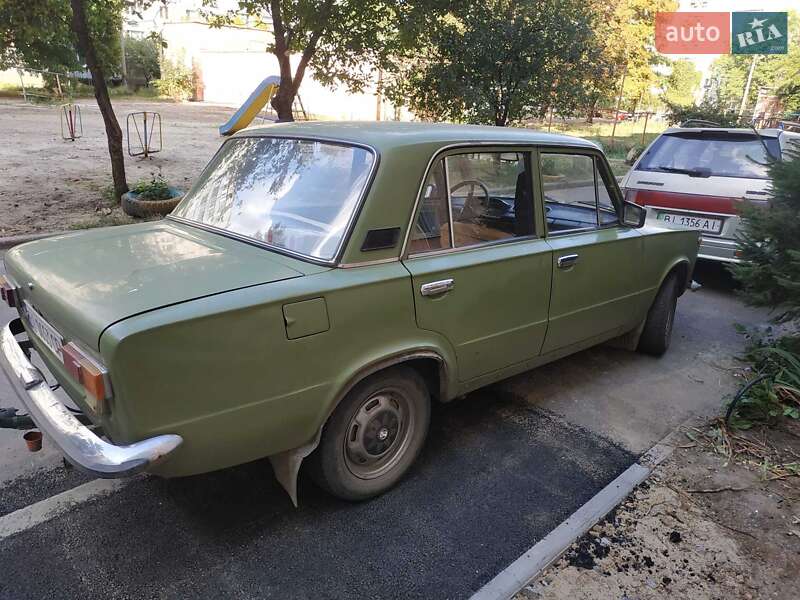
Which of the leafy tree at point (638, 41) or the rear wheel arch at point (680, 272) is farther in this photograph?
the leafy tree at point (638, 41)

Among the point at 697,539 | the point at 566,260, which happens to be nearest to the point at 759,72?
the point at 566,260

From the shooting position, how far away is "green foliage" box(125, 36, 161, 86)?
3891cm

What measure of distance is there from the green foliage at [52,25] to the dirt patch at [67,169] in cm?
201

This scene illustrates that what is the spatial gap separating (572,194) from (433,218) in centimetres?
153

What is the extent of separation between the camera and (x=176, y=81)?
3506 cm

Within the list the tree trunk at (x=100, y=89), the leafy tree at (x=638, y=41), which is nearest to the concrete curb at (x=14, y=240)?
the tree trunk at (x=100, y=89)

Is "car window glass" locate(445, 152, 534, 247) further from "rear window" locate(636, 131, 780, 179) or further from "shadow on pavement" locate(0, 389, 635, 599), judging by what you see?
"rear window" locate(636, 131, 780, 179)

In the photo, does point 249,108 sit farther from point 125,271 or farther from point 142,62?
point 142,62

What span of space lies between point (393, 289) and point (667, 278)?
120 inches

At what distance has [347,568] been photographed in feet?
8.31

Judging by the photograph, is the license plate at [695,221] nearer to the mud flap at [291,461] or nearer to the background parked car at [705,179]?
the background parked car at [705,179]

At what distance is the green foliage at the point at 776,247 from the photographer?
3965 millimetres

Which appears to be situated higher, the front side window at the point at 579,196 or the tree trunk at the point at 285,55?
the tree trunk at the point at 285,55

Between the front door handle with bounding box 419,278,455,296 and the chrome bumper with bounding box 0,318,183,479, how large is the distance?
1263 millimetres
